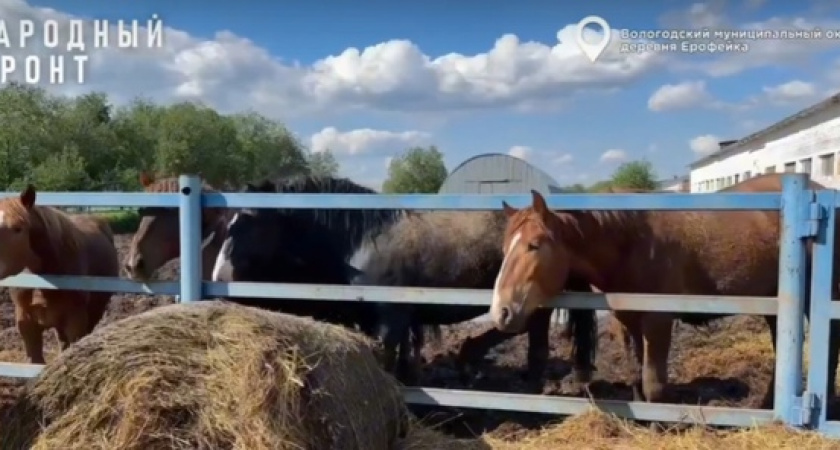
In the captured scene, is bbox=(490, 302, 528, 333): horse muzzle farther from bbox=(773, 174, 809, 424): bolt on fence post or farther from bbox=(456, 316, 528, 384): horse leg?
bbox=(456, 316, 528, 384): horse leg

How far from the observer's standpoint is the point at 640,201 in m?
3.50

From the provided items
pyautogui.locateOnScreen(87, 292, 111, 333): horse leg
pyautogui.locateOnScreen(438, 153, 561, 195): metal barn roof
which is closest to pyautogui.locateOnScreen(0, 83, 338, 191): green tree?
pyautogui.locateOnScreen(438, 153, 561, 195): metal barn roof

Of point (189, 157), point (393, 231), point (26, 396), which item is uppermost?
point (189, 157)

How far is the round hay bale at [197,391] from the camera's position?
261 cm

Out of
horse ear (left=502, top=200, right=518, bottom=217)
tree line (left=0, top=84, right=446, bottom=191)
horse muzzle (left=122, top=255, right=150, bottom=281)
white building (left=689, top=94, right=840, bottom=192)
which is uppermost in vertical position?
tree line (left=0, top=84, right=446, bottom=191)

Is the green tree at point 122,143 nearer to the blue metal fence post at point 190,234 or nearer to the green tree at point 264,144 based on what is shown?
the green tree at point 264,144

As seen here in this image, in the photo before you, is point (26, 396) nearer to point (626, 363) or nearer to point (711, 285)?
point (711, 285)

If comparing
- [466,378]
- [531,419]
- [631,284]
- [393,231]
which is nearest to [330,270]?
[393,231]

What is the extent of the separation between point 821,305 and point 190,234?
3.40 metres

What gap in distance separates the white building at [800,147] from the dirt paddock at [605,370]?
7.11 meters

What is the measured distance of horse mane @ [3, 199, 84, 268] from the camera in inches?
168

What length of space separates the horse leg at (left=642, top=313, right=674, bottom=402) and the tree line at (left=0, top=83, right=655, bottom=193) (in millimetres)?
37177

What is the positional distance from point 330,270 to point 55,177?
45386mm

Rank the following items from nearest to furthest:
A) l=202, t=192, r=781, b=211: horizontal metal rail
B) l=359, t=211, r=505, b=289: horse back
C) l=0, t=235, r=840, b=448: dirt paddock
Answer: l=202, t=192, r=781, b=211: horizontal metal rail
l=0, t=235, r=840, b=448: dirt paddock
l=359, t=211, r=505, b=289: horse back
